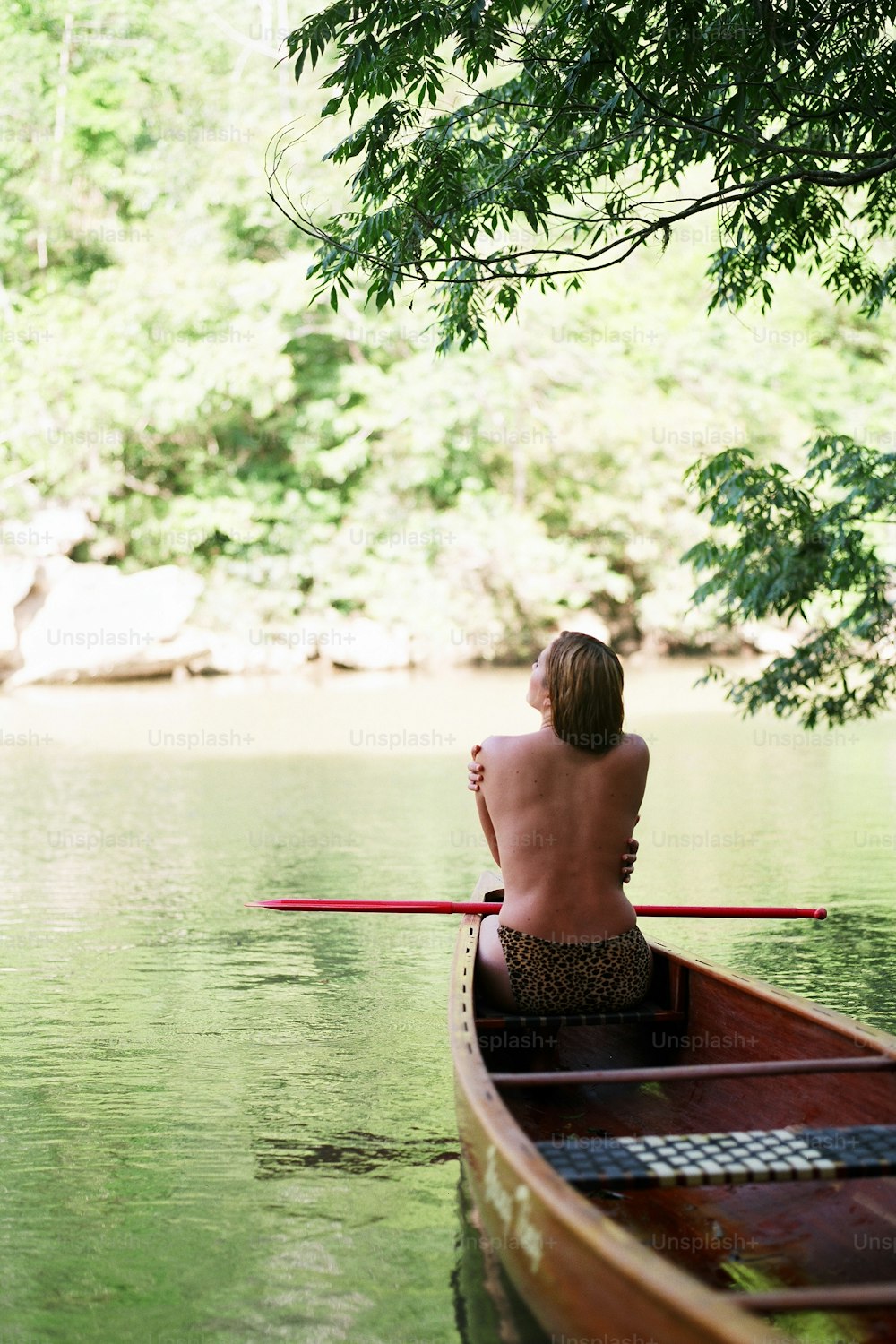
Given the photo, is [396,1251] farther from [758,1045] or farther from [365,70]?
[365,70]

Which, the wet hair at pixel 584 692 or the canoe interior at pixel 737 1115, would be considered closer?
the canoe interior at pixel 737 1115

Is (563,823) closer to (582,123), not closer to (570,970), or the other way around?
(570,970)

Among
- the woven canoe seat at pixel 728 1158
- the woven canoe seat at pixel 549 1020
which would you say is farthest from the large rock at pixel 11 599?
the woven canoe seat at pixel 728 1158

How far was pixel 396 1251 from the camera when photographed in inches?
120

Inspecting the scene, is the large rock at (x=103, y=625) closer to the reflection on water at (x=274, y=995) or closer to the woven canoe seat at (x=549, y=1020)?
the reflection on water at (x=274, y=995)

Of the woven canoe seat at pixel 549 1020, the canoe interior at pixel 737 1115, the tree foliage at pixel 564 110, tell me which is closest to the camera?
the canoe interior at pixel 737 1115

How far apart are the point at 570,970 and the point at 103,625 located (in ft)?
59.5

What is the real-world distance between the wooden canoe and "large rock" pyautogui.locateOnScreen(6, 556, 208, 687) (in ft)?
56.6

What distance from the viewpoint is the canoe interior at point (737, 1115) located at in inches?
107

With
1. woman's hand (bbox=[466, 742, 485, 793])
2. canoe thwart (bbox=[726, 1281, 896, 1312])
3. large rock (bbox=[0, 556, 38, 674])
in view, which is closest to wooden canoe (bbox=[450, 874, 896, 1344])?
canoe thwart (bbox=[726, 1281, 896, 1312])

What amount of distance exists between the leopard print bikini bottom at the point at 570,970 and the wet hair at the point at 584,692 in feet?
1.58

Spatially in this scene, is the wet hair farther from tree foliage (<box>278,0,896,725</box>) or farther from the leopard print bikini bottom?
tree foliage (<box>278,0,896,725</box>)

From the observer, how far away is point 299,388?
963 inches

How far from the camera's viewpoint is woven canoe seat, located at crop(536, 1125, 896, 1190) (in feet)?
7.94
